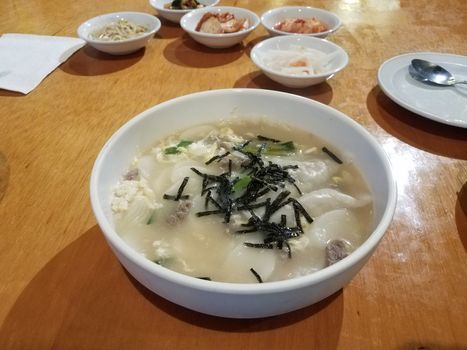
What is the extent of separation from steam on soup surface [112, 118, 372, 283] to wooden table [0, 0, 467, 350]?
114 millimetres

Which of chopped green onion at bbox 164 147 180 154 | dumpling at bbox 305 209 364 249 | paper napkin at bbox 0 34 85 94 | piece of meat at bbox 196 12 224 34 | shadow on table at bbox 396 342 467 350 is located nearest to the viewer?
shadow on table at bbox 396 342 467 350

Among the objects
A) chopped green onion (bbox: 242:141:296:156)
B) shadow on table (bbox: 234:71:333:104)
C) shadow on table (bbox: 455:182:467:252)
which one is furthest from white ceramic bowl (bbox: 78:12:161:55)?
shadow on table (bbox: 455:182:467:252)

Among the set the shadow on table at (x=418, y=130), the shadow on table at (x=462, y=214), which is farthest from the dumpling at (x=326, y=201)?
the shadow on table at (x=418, y=130)

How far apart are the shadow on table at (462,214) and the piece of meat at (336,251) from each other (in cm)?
39

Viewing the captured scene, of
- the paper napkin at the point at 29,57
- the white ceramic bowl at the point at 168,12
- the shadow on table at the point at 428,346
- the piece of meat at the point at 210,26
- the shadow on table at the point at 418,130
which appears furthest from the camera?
the white ceramic bowl at the point at 168,12

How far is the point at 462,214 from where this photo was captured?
1.14m

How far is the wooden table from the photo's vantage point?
0.85 metres

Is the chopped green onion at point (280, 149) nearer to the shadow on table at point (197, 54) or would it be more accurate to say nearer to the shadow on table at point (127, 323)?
the shadow on table at point (127, 323)

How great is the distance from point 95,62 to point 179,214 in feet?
4.33

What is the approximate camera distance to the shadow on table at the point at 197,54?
1.97m

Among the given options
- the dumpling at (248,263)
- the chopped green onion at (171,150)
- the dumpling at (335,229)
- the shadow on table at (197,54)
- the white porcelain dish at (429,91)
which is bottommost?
the shadow on table at (197,54)

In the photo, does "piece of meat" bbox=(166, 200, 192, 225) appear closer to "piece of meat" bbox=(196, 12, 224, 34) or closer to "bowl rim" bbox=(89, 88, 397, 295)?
"bowl rim" bbox=(89, 88, 397, 295)

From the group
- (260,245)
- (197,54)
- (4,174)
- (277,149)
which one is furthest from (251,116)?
(197,54)

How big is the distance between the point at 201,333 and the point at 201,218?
273 millimetres
